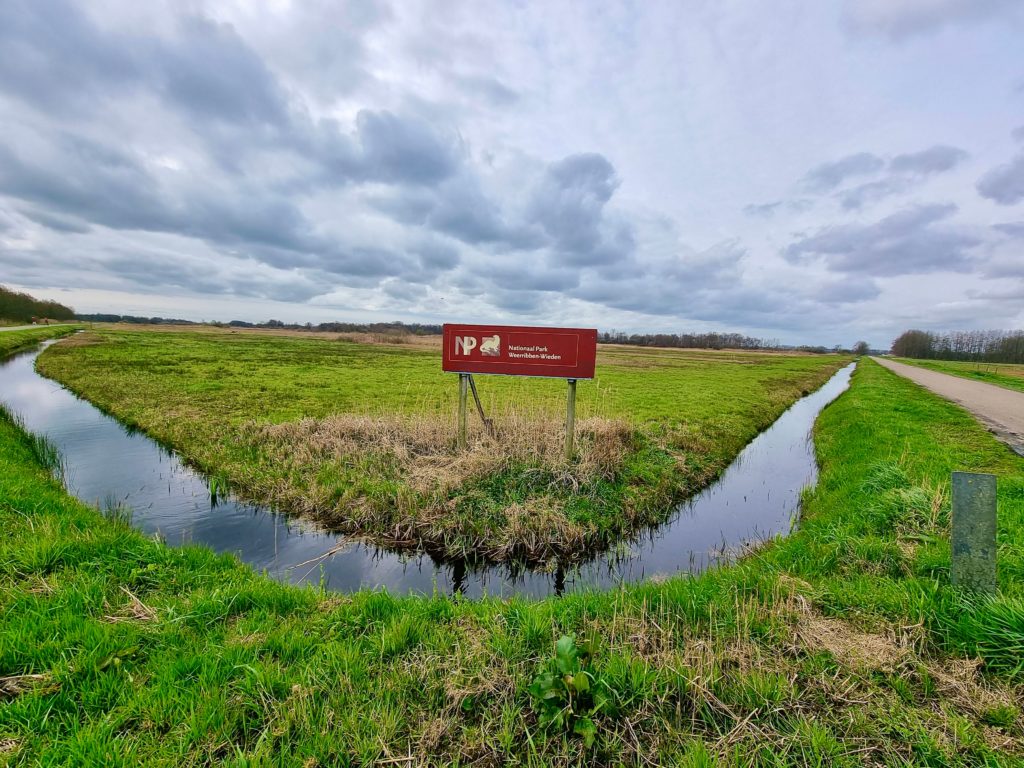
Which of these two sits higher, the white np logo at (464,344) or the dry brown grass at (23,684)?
the white np logo at (464,344)

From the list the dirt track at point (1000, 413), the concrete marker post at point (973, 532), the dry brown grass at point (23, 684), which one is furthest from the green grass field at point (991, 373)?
the dry brown grass at point (23, 684)

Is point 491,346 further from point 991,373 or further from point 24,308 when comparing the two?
point 24,308

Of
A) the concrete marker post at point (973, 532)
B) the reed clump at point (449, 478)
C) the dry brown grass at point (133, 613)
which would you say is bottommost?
the reed clump at point (449, 478)

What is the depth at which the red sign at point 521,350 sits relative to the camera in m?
10.5

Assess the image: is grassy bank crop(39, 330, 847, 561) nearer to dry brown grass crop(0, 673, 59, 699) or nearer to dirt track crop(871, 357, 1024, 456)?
dry brown grass crop(0, 673, 59, 699)

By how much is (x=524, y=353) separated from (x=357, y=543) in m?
5.67

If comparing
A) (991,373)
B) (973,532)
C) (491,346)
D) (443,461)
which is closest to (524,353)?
(491,346)

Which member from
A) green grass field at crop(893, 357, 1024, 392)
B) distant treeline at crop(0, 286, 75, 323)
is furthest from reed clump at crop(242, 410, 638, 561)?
distant treeline at crop(0, 286, 75, 323)

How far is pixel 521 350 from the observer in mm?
10953

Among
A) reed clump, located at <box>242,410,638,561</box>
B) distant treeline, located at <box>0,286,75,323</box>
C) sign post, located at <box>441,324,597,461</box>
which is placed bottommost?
reed clump, located at <box>242,410,638,561</box>

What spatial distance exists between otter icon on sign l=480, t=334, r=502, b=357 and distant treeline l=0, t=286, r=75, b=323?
394ft

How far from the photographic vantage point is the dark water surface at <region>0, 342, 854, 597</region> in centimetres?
732

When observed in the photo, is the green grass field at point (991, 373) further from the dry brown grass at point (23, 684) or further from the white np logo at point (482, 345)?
the dry brown grass at point (23, 684)

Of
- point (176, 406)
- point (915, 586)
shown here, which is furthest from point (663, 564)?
point (176, 406)
